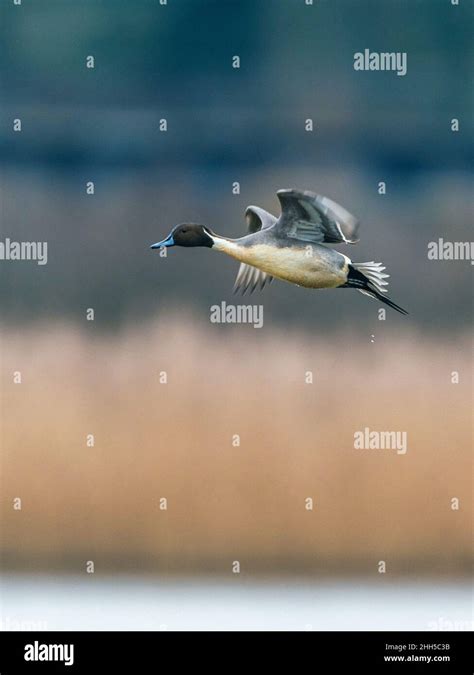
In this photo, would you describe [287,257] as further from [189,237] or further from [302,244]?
[189,237]

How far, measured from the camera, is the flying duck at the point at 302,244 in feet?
15.5

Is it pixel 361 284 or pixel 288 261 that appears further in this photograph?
pixel 361 284

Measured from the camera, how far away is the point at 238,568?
5660 mm

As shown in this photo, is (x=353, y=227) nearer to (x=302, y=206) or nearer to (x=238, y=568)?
(x=302, y=206)

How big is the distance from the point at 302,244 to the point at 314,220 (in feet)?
0.49

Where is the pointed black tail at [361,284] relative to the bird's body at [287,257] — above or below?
below

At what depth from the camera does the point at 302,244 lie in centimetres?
491

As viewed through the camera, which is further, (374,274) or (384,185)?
(384,185)

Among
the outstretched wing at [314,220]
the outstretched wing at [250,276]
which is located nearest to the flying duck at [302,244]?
the outstretched wing at [314,220]

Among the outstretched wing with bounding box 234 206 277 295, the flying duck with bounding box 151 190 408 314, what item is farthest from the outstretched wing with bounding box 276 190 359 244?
the outstretched wing with bounding box 234 206 277 295

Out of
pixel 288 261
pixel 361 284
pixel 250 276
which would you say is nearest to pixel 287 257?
pixel 288 261

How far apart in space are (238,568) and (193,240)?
1.86 metres

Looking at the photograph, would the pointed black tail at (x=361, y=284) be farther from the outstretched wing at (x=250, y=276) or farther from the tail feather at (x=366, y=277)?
the outstretched wing at (x=250, y=276)

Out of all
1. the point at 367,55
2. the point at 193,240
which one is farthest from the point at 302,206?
the point at 367,55
